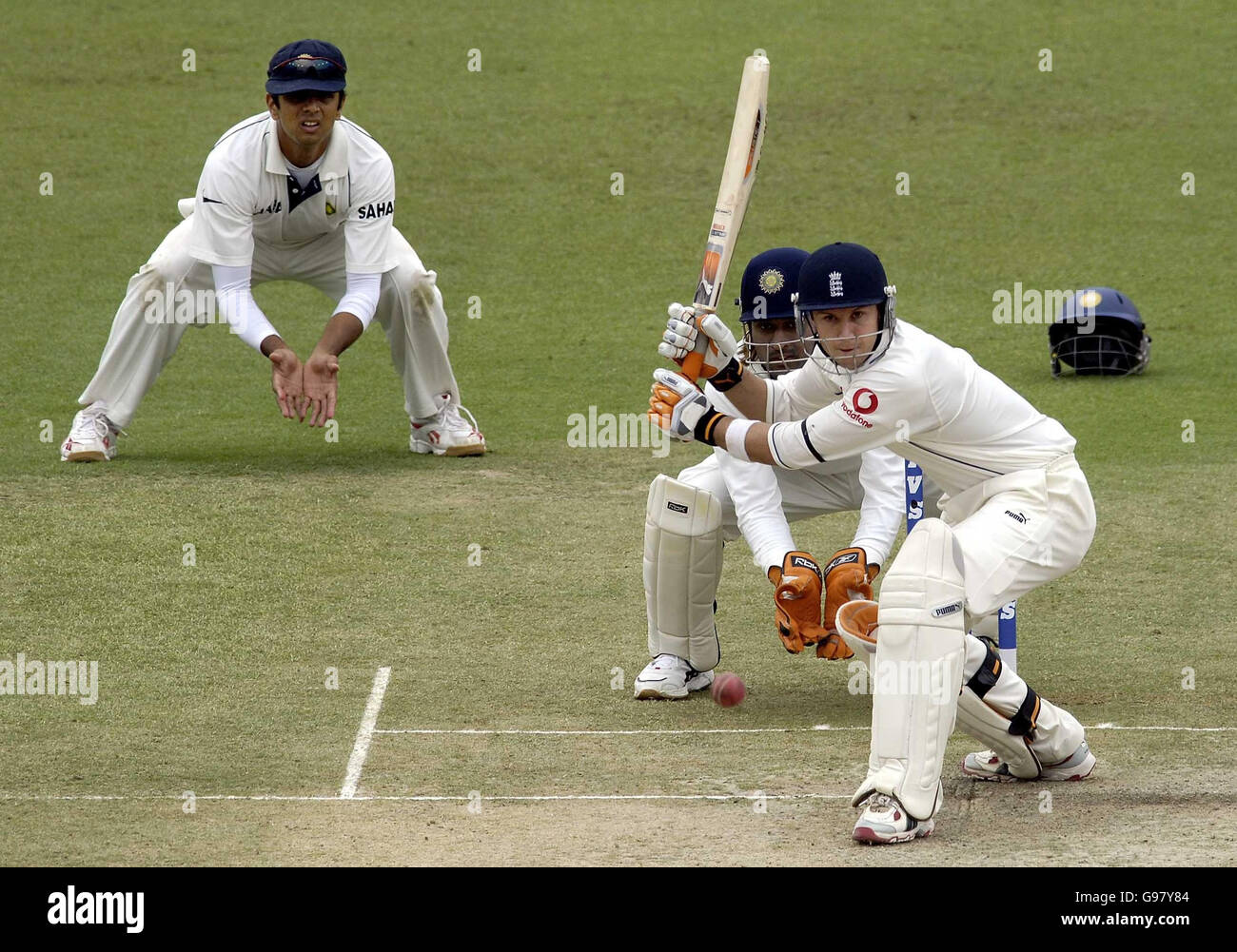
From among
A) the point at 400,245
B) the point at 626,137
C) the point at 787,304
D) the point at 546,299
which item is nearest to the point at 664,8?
the point at 626,137

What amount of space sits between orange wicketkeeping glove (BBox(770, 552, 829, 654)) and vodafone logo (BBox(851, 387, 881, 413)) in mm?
713

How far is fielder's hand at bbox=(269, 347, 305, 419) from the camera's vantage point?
28.9 ft

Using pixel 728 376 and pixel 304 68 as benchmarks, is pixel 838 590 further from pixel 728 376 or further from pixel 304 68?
pixel 304 68

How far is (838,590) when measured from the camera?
604 centimetres

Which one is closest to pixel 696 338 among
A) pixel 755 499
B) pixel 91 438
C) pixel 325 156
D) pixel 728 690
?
pixel 755 499

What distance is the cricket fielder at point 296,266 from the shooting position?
9148mm

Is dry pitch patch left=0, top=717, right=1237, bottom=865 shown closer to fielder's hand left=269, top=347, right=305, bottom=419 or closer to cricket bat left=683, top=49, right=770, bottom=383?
cricket bat left=683, top=49, right=770, bottom=383

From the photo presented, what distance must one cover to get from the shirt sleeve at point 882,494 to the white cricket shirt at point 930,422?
2.11 feet

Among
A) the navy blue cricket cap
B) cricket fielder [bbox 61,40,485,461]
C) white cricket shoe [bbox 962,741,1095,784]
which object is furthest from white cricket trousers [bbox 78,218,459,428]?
white cricket shoe [bbox 962,741,1095,784]

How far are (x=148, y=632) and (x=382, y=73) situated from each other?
520 inches

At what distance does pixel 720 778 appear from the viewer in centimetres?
560

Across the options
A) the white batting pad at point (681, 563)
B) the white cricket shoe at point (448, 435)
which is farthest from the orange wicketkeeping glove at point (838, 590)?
the white cricket shoe at point (448, 435)

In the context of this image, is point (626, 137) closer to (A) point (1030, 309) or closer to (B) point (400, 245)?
(A) point (1030, 309)

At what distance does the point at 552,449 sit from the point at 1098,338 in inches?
168
